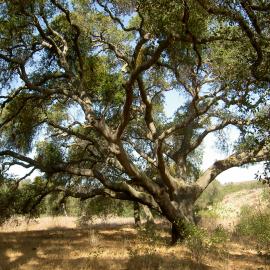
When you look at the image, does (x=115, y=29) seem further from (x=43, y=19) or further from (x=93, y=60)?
(x=43, y=19)

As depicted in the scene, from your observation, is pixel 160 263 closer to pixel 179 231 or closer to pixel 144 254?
pixel 144 254

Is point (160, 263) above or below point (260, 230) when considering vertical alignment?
below

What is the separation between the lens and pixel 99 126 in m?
13.4

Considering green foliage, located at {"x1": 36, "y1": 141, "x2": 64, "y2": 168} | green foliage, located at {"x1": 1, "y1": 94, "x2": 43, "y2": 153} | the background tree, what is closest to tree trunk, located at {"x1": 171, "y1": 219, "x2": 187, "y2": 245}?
the background tree

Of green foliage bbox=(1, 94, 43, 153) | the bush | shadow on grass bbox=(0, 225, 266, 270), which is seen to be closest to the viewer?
shadow on grass bbox=(0, 225, 266, 270)

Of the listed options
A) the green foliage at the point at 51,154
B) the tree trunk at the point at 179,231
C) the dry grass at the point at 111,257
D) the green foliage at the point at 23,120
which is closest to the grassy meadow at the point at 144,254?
the dry grass at the point at 111,257

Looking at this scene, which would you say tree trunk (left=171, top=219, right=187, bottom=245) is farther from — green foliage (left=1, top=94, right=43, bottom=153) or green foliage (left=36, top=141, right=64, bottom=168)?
green foliage (left=1, top=94, right=43, bottom=153)

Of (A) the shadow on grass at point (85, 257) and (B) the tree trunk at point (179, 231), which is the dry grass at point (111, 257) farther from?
(B) the tree trunk at point (179, 231)

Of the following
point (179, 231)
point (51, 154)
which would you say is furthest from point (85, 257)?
point (51, 154)

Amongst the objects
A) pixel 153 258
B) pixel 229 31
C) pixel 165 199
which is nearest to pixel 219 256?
pixel 153 258


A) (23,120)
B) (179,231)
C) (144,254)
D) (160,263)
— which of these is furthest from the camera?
(23,120)

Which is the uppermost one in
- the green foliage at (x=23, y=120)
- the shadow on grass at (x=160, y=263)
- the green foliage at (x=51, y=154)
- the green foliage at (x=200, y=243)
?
the green foliage at (x=23, y=120)

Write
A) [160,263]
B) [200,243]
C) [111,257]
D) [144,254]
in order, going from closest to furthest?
1. [160,263]
2. [144,254]
3. [111,257]
4. [200,243]

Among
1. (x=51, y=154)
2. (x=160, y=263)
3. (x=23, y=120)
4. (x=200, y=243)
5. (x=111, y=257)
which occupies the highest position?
(x=23, y=120)
